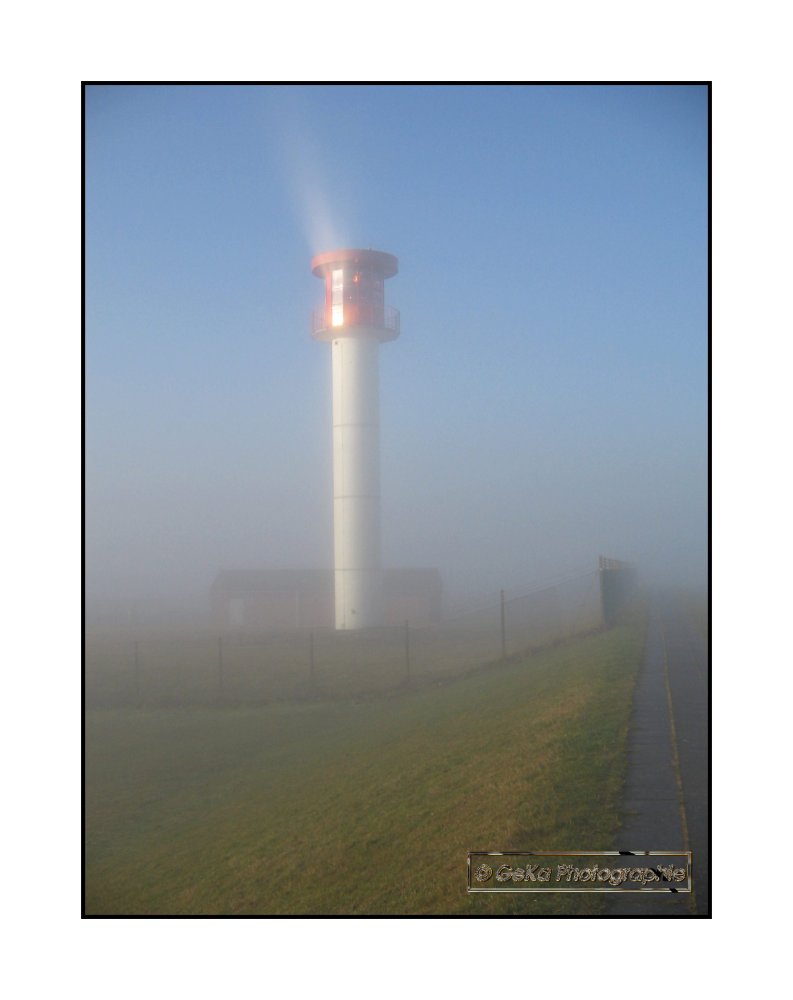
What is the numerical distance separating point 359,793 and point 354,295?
4291mm

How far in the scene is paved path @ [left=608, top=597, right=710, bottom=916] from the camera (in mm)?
7625

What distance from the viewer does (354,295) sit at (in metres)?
9.23

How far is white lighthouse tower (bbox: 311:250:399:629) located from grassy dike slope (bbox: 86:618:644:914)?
122 centimetres

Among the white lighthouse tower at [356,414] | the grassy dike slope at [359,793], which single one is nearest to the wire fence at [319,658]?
the grassy dike slope at [359,793]

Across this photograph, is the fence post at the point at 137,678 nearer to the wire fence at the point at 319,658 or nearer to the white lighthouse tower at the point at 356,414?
the wire fence at the point at 319,658

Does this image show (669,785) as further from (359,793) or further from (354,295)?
(354,295)

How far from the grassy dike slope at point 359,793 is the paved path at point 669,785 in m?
0.15

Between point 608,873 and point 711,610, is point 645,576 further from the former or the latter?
point 608,873

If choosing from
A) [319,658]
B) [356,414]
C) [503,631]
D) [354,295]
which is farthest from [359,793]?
[354,295]

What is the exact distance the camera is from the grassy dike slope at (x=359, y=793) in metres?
7.81

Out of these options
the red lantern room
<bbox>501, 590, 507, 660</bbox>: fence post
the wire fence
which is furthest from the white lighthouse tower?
<bbox>501, 590, 507, 660</bbox>: fence post

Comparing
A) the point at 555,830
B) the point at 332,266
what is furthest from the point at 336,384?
the point at 555,830

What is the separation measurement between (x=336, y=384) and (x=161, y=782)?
13.2 feet

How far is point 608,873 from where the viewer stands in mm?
7609
